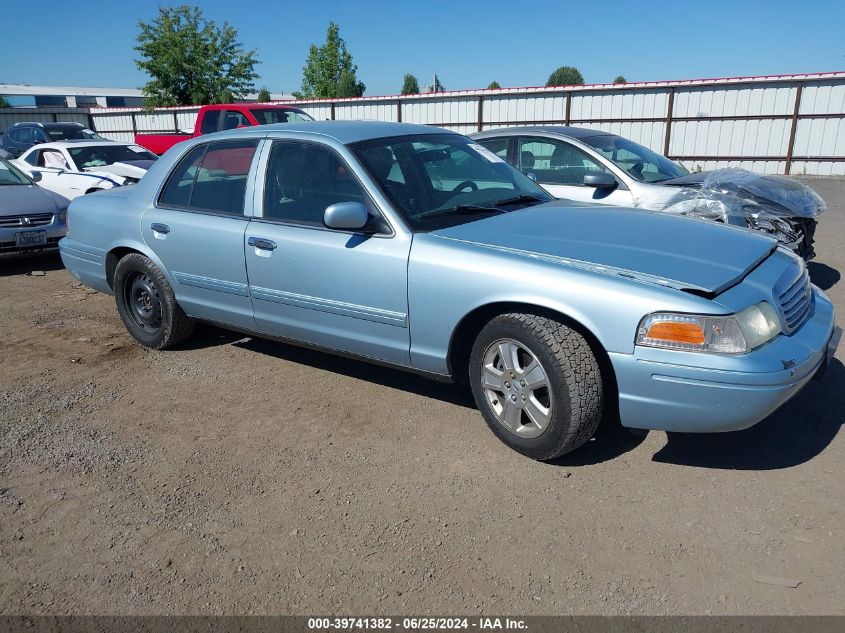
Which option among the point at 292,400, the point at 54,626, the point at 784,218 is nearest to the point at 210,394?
the point at 292,400

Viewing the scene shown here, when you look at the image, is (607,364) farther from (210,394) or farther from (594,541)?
(210,394)

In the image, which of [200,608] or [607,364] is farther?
[607,364]

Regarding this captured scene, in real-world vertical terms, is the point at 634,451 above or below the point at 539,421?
below

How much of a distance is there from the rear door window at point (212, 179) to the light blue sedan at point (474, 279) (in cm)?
2

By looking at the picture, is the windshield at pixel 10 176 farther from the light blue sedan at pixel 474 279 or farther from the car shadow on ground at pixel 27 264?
the light blue sedan at pixel 474 279

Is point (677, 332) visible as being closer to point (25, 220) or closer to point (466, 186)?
point (466, 186)

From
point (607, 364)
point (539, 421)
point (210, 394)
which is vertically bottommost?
point (210, 394)

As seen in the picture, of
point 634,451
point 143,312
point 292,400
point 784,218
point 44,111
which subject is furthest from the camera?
point 44,111

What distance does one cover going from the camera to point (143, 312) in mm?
5465

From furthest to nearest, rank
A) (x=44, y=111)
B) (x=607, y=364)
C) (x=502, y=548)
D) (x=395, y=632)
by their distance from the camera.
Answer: (x=44, y=111), (x=607, y=364), (x=502, y=548), (x=395, y=632)

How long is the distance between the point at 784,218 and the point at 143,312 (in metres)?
5.84

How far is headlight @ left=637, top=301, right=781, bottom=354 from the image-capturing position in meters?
3.05

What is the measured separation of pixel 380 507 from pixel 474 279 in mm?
1210

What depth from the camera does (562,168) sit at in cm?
736
